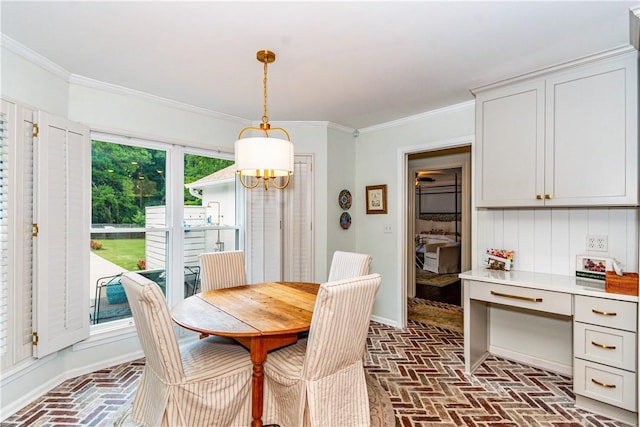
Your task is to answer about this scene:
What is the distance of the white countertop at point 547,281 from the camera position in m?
2.19

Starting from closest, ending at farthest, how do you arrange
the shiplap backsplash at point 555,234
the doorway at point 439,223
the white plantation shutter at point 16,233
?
the white plantation shutter at point 16,233 → the shiplap backsplash at point 555,234 → the doorway at point 439,223

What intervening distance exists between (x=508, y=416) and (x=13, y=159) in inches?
149

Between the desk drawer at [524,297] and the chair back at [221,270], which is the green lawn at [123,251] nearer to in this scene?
the chair back at [221,270]

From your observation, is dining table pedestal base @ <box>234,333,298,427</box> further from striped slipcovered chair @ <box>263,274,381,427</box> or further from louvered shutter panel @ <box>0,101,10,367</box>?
louvered shutter panel @ <box>0,101,10,367</box>

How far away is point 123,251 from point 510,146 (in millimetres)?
3613

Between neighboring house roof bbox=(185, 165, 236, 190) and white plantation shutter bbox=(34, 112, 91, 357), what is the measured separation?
996 mm

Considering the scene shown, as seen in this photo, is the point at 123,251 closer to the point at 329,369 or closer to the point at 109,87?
the point at 109,87

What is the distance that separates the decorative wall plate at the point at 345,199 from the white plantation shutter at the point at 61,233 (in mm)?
2637

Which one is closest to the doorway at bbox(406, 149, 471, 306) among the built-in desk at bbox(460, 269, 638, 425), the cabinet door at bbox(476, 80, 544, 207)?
the cabinet door at bbox(476, 80, 544, 207)

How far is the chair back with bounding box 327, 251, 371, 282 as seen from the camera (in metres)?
2.75

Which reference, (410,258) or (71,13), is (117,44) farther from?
(410,258)

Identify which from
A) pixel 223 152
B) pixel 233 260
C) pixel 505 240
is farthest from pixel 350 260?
pixel 223 152

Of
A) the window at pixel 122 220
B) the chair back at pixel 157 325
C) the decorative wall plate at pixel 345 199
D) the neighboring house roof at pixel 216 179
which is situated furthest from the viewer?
the decorative wall plate at pixel 345 199

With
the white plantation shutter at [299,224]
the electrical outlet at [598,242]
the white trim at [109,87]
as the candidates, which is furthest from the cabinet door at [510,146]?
the white plantation shutter at [299,224]
